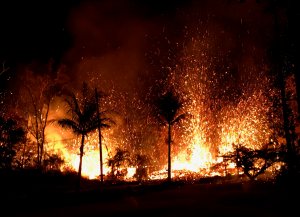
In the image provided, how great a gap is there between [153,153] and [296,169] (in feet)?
111

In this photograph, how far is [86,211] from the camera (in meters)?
12.6

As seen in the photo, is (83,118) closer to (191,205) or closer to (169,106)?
(169,106)

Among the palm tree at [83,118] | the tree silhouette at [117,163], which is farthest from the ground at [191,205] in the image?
the tree silhouette at [117,163]

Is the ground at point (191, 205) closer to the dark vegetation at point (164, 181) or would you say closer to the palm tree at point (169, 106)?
the dark vegetation at point (164, 181)

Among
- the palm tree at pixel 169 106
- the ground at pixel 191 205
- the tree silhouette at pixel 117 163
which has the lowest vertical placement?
the ground at pixel 191 205

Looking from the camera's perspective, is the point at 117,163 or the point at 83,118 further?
the point at 117,163

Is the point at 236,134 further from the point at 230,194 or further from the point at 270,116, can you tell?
the point at 230,194

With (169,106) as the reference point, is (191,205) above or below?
below

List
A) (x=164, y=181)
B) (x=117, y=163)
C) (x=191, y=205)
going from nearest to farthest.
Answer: (x=191, y=205) → (x=164, y=181) → (x=117, y=163)

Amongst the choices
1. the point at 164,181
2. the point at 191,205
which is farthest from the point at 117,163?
the point at 191,205

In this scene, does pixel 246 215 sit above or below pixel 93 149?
below

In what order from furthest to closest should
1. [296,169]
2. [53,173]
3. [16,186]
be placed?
[53,173] → [16,186] → [296,169]

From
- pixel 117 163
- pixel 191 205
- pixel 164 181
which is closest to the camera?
pixel 191 205

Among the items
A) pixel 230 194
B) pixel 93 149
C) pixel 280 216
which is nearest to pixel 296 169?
pixel 230 194
